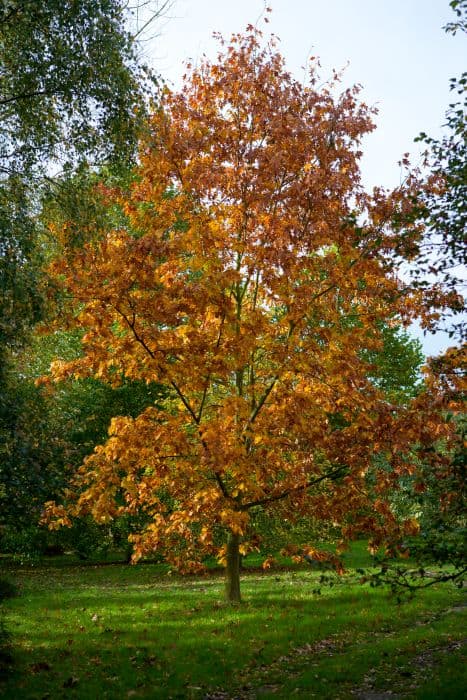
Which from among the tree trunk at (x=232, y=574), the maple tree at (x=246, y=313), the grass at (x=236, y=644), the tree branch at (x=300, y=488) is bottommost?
the grass at (x=236, y=644)

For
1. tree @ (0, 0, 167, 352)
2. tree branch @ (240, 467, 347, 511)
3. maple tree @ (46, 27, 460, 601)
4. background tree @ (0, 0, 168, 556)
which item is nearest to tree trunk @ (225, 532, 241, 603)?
maple tree @ (46, 27, 460, 601)

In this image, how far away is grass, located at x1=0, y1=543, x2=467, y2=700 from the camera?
9.93 metres

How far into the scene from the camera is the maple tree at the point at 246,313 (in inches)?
517

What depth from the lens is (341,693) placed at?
9.59 m

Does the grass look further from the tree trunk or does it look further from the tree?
the tree

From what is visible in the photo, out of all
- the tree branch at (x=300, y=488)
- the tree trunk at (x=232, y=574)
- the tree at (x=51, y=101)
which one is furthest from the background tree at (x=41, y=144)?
the tree trunk at (x=232, y=574)

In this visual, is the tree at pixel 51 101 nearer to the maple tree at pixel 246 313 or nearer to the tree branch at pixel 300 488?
the maple tree at pixel 246 313

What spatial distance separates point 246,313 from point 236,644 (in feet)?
23.1

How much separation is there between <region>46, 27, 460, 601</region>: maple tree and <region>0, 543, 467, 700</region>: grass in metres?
1.66

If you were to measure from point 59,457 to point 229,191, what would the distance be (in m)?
8.50

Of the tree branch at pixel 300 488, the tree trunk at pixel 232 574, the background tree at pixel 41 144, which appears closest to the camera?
the background tree at pixel 41 144

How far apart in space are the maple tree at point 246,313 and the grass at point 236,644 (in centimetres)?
166

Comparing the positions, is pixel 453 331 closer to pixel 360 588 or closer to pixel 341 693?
pixel 341 693

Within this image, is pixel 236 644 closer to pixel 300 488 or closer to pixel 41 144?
pixel 300 488
